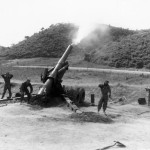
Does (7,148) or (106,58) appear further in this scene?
(106,58)

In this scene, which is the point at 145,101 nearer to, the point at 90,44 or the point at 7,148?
the point at 7,148

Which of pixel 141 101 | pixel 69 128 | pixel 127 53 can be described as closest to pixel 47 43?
pixel 127 53

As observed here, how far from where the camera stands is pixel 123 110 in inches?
715

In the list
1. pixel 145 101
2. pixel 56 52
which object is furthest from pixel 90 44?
pixel 145 101

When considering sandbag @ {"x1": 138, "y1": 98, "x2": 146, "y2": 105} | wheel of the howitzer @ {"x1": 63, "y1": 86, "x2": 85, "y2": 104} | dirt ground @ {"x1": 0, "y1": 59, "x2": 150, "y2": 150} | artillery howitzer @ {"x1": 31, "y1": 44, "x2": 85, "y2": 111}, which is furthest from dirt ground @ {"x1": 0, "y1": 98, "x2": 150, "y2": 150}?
sandbag @ {"x1": 138, "y1": 98, "x2": 146, "y2": 105}

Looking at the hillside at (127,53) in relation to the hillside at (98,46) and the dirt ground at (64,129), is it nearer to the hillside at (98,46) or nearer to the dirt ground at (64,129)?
the hillside at (98,46)

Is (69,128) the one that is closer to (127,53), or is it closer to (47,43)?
(127,53)

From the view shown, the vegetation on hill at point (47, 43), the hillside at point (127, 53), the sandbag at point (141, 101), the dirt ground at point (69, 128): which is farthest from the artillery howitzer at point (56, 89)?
the vegetation on hill at point (47, 43)

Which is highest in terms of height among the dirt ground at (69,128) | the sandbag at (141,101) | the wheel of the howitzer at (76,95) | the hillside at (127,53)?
the hillside at (127,53)

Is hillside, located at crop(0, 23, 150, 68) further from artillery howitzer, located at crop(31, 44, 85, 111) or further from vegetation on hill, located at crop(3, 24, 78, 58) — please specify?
artillery howitzer, located at crop(31, 44, 85, 111)

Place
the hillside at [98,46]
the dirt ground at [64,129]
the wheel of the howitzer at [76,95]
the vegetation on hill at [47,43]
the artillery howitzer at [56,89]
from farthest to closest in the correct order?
the vegetation on hill at [47,43] < the hillside at [98,46] < the wheel of the howitzer at [76,95] < the artillery howitzer at [56,89] < the dirt ground at [64,129]

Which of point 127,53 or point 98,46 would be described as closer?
point 127,53

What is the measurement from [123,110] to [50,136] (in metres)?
7.65

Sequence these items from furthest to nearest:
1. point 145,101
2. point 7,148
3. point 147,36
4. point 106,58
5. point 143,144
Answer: point 147,36 → point 106,58 → point 145,101 → point 143,144 → point 7,148
